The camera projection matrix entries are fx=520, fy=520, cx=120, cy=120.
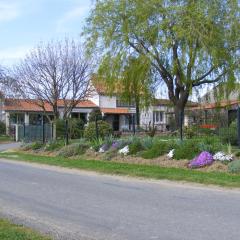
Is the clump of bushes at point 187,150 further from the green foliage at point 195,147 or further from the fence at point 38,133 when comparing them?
the fence at point 38,133

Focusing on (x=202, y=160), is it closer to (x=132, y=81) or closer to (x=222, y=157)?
(x=222, y=157)

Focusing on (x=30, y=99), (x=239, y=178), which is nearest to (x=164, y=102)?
(x=30, y=99)

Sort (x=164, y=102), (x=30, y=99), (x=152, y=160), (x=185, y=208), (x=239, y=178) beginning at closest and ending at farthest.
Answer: (x=185, y=208) → (x=239, y=178) → (x=152, y=160) → (x=164, y=102) → (x=30, y=99)

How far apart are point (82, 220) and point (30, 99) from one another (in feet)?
130

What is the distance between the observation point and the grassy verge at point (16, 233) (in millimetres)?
7348

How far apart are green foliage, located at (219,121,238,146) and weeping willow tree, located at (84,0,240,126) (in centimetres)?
815

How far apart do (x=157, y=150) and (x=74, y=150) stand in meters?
6.02

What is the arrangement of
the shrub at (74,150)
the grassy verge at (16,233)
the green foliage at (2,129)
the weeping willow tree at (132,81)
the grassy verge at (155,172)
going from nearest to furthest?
the grassy verge at (16,233) → the grassy verge at (155,172) → the shrub at (74,150) → the weeping willow tree at (132,81) → the green foliage at (2,129)

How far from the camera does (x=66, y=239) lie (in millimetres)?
7656

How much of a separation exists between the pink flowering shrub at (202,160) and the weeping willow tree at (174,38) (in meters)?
10.7

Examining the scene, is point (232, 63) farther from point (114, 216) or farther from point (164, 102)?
point (114, 216)

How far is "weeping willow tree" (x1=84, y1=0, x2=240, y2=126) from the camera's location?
2981 cm

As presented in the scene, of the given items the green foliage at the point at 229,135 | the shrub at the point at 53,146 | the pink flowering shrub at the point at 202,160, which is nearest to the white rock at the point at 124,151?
the green foliage at the point at 229,135

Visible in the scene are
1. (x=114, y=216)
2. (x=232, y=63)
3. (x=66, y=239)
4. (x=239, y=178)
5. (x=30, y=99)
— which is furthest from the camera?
(x=30, y=99)
